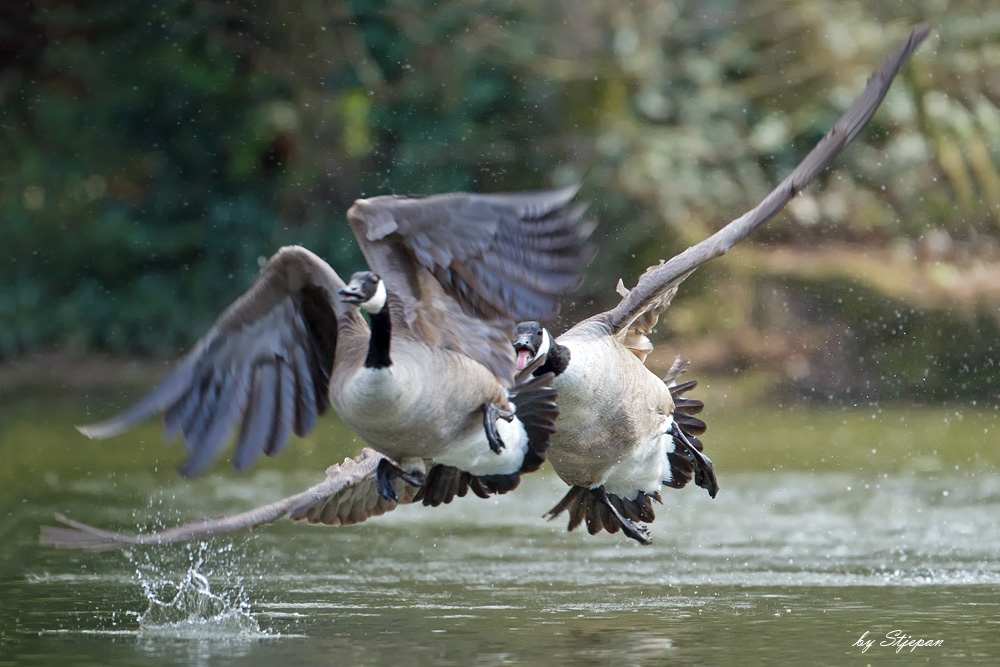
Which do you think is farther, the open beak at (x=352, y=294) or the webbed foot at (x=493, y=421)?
the webbed foot at (x=493, y=421)

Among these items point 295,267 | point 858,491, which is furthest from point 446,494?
point 858,491

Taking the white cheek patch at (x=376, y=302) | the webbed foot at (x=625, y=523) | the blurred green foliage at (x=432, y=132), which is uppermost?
the blurred green foliage at (x=432, y=132)

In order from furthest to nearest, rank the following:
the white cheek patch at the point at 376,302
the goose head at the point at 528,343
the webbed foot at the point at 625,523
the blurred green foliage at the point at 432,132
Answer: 1. the blurred green foliage at the point at 432,132
2. the webbed foot at the point at 625,523
3. the goose head at the point at 528,343
4. the white cheek patch at the point at 376,302

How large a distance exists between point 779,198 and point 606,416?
1113 mm

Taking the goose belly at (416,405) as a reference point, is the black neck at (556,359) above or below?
above

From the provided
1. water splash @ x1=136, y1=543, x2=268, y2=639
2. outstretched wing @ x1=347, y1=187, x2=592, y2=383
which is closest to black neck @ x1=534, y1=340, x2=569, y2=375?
outstretched wing @ x1=347, y1=187, x2=592, y2=383

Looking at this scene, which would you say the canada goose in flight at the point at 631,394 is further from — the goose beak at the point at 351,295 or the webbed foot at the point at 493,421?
the goose beak at the point at 351,295

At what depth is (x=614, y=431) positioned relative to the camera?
5.89 meters

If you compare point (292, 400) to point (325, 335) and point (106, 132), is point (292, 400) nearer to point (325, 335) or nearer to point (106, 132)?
point (325, 335)

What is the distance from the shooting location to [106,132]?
16844 millimetres

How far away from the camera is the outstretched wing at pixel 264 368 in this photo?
18.9 feet

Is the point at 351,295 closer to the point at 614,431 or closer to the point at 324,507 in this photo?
the point at 614,431

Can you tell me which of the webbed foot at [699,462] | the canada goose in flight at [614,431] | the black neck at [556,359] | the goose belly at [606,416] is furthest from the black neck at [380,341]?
the webbed foot at [699,462]

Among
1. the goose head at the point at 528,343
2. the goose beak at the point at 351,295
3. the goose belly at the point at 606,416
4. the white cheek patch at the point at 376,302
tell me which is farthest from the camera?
the goose belly at the point at 606,416
